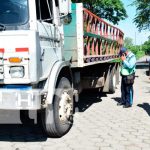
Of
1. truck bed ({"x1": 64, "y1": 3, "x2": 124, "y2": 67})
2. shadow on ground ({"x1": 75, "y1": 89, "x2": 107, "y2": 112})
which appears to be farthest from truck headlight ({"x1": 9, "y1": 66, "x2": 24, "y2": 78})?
shadow on ground ({"x1": 75, "y1": 89, "x2": 107, "y2": 112})

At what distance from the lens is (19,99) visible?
468 cm

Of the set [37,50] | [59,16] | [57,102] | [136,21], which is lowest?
[57,102]

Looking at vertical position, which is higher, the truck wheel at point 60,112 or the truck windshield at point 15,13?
the truck windshield at point 15,13

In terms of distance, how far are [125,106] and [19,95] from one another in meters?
4.25

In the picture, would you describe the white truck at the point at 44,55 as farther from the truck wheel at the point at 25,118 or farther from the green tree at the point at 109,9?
the green tree at the point at 109,9

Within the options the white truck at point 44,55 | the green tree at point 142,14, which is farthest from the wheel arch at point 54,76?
the green tree at point 142,14

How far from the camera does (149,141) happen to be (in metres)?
5.50

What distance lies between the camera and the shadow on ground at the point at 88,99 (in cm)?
857

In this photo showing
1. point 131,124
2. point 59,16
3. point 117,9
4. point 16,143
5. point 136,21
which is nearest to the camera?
point 16,143

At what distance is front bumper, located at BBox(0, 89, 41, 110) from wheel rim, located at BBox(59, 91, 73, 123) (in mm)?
1054

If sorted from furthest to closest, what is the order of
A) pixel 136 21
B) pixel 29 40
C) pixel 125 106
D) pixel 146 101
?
pixel 136 21, pixel 146 101, pixel 125 106, pixel 29 40

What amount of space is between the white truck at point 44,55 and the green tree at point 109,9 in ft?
83.0

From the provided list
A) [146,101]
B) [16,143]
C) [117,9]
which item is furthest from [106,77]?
[117,9]

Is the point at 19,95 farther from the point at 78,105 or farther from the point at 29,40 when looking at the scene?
the point at 78,105
